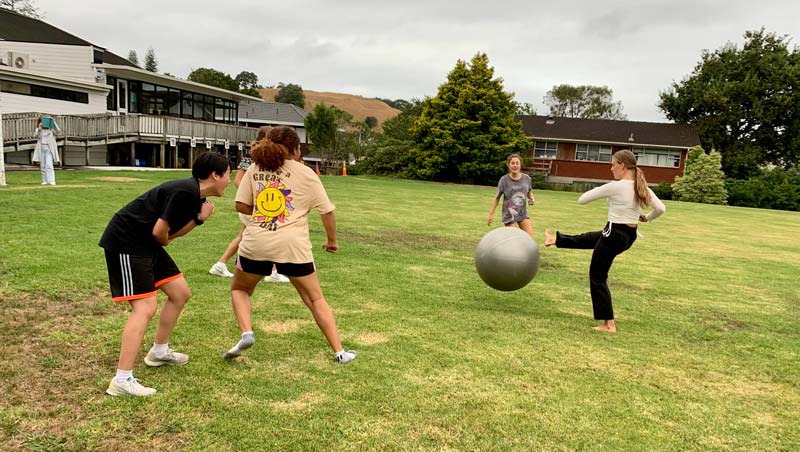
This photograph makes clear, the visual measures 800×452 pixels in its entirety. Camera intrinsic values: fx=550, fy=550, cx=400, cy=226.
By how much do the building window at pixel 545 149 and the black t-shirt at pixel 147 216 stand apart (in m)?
45.3

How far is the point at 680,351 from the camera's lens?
5.28m

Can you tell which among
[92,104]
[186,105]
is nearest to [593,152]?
[186,105]

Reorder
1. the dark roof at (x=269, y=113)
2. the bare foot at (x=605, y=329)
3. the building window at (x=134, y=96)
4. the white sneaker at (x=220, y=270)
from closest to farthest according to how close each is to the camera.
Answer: the bare foot at (x=605, y=329), the white sneaker at (x=220, y=270), the building window at (x=134, y=96), the dark roof at (x=269, y=113)

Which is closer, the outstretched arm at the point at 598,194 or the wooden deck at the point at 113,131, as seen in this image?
the outstretched arm at the point at 598,194

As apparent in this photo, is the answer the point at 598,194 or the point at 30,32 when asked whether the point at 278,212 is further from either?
the point at 30,32

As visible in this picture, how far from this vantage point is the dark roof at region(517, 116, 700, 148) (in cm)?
4454

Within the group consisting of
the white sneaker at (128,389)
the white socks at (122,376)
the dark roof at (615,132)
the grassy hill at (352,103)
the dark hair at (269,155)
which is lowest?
the white sneaker at (128,389)

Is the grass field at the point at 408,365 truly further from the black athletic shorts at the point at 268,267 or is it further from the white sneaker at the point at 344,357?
the black athletic shorts at the point at 268,267

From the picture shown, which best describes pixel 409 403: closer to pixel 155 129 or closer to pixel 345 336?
pixel 345 336

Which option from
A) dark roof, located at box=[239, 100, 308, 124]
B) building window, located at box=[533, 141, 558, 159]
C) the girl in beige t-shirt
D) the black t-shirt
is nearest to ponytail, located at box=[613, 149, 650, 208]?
the girl in beige t-shirt

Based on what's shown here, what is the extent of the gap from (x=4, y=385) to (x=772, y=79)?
178 feet

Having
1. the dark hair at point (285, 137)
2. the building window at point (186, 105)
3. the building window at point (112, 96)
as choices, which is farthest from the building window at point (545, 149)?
the dark hair at point (285, 137)

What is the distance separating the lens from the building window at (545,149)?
46.3 metres

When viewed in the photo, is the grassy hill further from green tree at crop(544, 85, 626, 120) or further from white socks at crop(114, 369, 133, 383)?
white socks at crop(114, 369, 133, 383)
